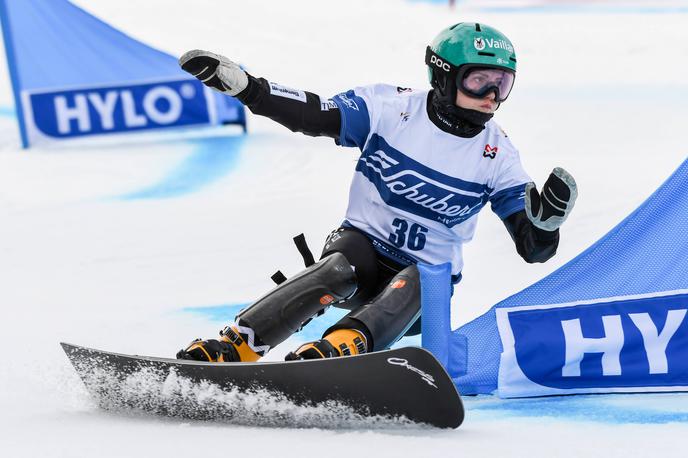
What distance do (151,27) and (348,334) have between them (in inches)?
536

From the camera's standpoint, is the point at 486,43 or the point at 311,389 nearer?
the point at 311,389

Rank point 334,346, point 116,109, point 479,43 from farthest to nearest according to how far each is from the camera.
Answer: point 116,109 < point 479,43 < point 334,346

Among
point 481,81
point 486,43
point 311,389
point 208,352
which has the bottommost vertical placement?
point 311,389

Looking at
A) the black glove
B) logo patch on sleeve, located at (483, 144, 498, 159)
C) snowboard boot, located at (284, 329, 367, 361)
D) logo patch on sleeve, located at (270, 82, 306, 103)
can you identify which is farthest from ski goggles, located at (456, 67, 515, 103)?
the black glove

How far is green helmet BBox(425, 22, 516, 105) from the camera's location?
383 cm

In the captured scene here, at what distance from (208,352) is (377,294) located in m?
0.76

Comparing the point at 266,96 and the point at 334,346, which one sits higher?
the point at 266,96

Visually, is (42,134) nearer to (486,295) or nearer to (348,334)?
(486,295)

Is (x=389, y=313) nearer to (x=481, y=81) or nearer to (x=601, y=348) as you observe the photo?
(x=601, y=348)

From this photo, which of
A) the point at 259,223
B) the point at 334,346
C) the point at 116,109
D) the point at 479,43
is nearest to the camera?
the point at 334,346

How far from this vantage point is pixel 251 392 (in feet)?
10.7

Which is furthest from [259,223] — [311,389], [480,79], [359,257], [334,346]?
[311,389]

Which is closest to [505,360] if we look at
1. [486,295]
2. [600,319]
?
[600,319]

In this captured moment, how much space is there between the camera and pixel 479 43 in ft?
12.6
